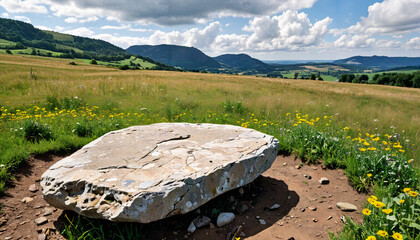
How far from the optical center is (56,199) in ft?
11.3

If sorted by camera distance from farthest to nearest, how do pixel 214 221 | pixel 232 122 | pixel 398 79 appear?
pixel 398 79 → pixel 232 122 → pixel 214 221

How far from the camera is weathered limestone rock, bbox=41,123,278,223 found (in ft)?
10.3

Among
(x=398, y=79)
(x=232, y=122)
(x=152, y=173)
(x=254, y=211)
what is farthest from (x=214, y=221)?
(x=398, y=79)

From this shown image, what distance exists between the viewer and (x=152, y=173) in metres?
3.62

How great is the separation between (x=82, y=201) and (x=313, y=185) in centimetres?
451

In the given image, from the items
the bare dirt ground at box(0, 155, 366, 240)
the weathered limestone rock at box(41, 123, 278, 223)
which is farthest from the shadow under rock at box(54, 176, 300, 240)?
the weathered limestone rock at box(41, 123, 278, 223)

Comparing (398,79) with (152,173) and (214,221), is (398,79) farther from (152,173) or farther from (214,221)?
(152,173)

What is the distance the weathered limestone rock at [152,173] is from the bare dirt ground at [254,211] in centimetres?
51

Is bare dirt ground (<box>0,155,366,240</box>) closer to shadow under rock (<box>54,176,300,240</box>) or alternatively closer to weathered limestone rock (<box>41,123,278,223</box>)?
shadow under rock (<box>54,176,300,240</box>)

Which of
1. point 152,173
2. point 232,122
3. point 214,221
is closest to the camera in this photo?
point 152,173

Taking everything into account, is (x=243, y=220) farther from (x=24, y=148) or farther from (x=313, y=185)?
(x=24, y=148)

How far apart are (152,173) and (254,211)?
2045 mm

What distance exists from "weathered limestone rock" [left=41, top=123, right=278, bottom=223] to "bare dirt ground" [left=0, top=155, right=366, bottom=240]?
0.51 meters

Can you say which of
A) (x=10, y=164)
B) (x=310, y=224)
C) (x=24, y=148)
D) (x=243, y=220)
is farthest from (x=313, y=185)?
(x=24, y=148)
